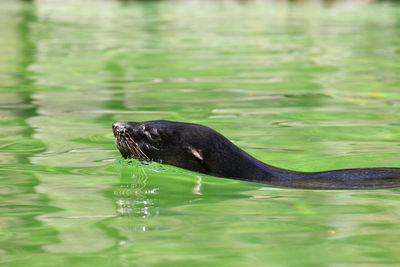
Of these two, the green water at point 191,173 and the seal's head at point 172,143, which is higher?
the seal's head at point 172,143

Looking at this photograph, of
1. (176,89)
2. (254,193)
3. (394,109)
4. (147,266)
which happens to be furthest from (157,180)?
(176,89)

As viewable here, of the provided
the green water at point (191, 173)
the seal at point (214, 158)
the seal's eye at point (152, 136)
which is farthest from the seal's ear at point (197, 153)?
the seal's eye at point (152, 136)

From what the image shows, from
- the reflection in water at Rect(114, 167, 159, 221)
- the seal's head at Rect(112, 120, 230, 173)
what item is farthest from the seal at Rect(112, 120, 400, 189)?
the reflection in water at Rect(114, 167, 159, 221)

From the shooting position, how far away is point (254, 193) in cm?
507

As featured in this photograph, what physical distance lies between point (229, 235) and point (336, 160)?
7.50ft

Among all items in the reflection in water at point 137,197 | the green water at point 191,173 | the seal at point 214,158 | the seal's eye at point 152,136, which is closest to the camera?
the green water at point 191,173

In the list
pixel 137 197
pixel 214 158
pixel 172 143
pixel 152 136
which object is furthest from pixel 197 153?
pixel 137 197

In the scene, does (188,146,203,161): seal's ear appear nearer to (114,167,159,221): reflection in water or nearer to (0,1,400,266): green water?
(0,1,400,266): green water

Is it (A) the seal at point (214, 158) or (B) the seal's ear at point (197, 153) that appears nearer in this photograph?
(A) the seal at point (214, 158)

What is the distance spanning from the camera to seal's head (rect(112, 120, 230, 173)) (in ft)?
18.2

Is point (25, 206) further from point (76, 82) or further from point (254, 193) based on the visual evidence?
point (76, 82)

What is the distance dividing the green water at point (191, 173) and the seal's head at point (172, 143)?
0.08m

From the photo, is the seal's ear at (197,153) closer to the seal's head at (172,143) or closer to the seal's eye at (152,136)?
the seal's head at (172,143)

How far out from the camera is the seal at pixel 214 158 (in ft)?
17.3
